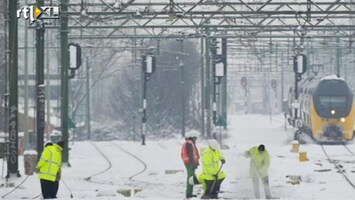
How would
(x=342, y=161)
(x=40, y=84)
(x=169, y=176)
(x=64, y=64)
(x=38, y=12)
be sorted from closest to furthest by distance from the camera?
(x=38, y=12) → (x=40, y=84) → (x=169, y=176) → (x=64, y=64) → (x=342, y=161)

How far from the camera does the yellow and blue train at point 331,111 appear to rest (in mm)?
38500

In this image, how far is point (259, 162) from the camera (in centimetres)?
1764

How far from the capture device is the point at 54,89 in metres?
A: 88.9

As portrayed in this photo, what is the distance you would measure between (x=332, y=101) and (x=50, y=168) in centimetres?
2502

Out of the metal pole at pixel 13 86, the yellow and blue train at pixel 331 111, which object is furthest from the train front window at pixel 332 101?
the metal pole at pixel 13 86

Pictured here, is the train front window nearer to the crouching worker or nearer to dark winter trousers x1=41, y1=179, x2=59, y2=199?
the crouching worker

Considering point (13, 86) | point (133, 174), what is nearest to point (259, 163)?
point (13, 86)

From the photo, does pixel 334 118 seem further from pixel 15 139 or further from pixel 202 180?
pixel 202 180

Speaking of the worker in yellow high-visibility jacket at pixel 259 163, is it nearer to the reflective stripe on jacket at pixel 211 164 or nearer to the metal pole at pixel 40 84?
the reflective stripe on jacket at pixel 211 164

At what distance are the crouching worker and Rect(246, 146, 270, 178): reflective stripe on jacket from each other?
1.35m

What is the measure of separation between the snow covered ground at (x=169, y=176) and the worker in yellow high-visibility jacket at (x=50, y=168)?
97cm

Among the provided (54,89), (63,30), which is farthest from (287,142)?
(54,89)

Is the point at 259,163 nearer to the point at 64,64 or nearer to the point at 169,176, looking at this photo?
the point at 169,176

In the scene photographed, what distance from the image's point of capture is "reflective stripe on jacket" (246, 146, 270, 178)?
17594mm
